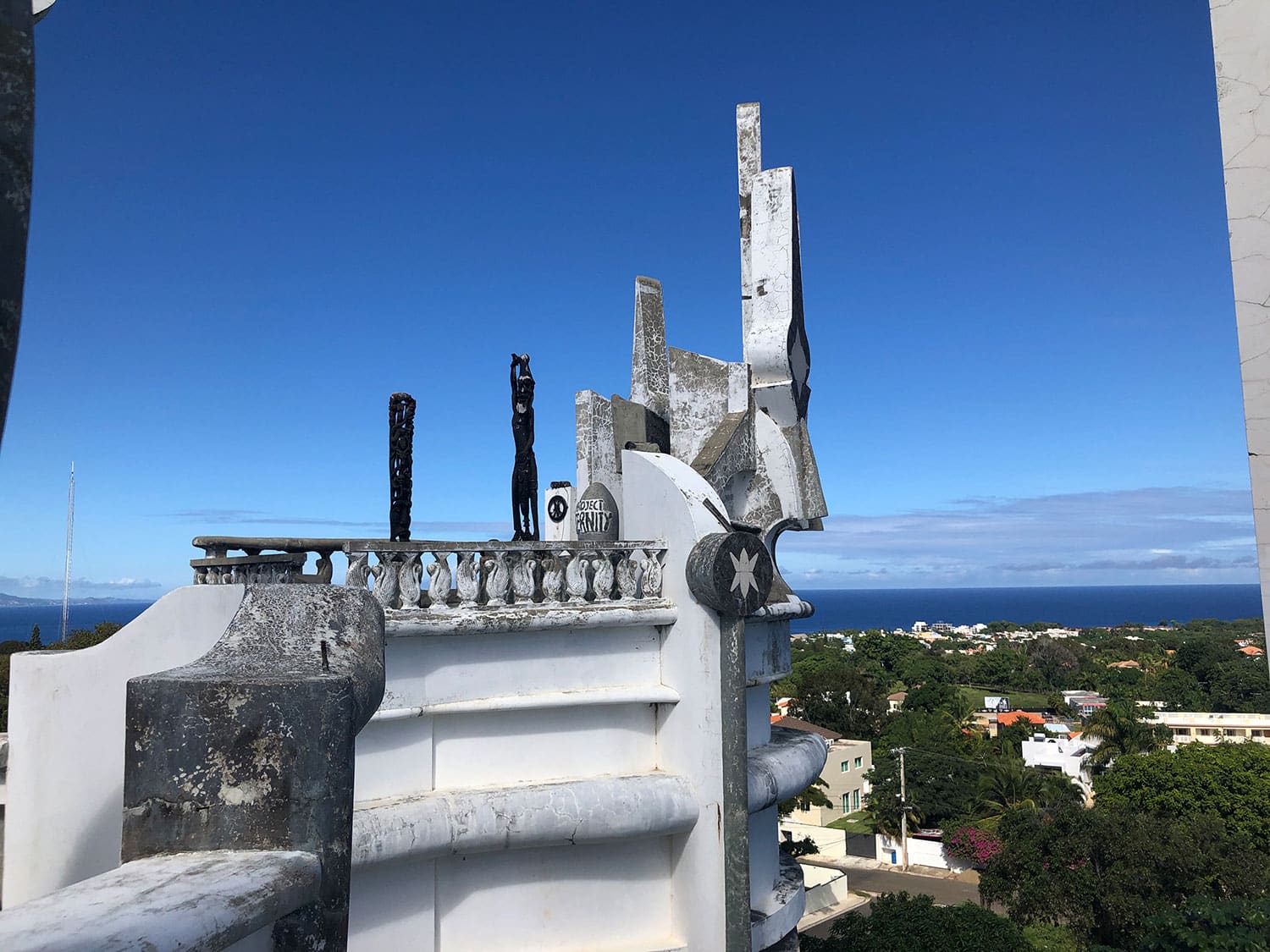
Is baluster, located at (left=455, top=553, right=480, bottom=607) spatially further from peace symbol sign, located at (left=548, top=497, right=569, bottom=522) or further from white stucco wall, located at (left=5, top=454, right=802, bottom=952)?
peace symbol sign, located at (left=548, top=497, right=569, bottom=522)

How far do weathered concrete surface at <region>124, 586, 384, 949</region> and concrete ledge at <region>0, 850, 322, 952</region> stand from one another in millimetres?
96

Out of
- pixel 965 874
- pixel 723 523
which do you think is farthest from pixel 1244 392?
pixel 965 874

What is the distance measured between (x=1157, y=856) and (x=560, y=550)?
3066 cm

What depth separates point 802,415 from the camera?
12281mm

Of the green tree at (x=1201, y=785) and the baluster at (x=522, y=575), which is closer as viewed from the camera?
the baluster at (x=522, y=575)

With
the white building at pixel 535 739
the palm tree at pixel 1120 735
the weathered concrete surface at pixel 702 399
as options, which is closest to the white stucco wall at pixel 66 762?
the white building at pixel 535 739

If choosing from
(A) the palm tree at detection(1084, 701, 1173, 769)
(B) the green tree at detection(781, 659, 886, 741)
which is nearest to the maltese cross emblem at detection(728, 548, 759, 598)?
(A) the palm tree at detection(1084, 701, 1173, 769)

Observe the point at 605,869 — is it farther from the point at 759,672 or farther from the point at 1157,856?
the point at 1157,856

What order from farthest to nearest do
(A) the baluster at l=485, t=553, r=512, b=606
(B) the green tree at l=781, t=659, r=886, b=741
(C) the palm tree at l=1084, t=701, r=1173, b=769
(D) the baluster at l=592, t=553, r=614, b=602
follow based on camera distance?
(B) the green tree at l=781, t=659, r=886, b=741, (C) the palm tree at l=1084, t=701, r=1173, b=769, (D) the baluster at l=592, t=553, r=614, b=602, (A) the baluster at l=485, t=553, r=512, b=606

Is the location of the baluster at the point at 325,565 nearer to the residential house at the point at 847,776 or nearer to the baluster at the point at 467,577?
the baluster at the point at 467,577

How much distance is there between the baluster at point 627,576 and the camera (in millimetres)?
9055

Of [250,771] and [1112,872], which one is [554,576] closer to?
[250,771]

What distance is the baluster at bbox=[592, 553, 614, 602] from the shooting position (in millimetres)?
→ 8906

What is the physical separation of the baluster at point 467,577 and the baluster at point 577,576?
3.01 ft
